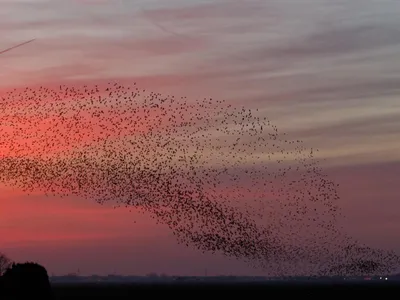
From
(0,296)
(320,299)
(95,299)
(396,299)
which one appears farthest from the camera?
(95,299)

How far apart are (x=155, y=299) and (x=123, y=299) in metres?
12.8

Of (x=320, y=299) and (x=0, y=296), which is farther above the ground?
(x=0, y=296)

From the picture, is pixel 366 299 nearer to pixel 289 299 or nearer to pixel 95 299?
pixel 289 299

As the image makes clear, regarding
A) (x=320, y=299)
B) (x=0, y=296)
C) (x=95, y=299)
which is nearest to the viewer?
(x=0, y=296)

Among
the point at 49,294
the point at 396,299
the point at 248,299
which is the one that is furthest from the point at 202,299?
the point at 49,294

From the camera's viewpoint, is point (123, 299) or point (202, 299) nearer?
point (202, 299)

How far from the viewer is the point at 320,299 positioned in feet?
530

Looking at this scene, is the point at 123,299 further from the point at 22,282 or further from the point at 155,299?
the point at 22,282

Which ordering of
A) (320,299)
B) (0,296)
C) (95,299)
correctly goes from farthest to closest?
(95,299) < (320,299) < (0,296)

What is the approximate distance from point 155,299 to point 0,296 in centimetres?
9917

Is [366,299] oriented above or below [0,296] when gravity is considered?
below

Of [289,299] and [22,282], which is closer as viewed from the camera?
[22,282]

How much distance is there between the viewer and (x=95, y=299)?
175 metres

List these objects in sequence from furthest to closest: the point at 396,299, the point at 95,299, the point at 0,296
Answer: the point at 95,299
the point at 396,299
the point at 0,296
